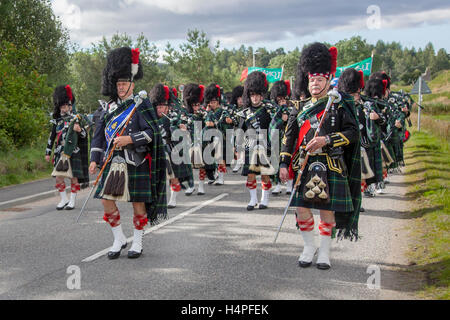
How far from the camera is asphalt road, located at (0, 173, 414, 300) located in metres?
4.68

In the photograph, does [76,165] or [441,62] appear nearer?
[76,165]

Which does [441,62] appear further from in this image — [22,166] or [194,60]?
[22,166]

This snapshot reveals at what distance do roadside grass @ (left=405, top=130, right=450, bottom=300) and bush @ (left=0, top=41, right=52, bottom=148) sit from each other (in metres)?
10.9

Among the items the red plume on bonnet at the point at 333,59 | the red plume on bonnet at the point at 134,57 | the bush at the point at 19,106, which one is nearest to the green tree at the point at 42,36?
the bush at the point at 19,106

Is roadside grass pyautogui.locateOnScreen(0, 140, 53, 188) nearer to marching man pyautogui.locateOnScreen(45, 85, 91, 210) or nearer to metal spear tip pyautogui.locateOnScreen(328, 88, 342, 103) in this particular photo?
marching man pyautogui.locateOnScreen(45, 85, 91, 210)

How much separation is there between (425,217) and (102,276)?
16.5 feet

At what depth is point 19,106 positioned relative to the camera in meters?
15.8

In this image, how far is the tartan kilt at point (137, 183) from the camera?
569 cm

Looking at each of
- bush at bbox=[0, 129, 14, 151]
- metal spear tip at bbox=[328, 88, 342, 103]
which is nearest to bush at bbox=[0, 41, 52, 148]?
bush at bbox=[0, 129, 14, 151]

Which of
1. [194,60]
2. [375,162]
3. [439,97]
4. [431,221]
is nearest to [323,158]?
[431,221]

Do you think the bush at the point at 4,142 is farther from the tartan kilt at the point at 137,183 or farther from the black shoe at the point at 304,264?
the black shoe at the point at 304,264

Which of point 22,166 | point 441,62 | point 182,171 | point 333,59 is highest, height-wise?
point 441,62

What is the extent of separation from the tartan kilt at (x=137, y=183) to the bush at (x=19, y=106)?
32.6 ft

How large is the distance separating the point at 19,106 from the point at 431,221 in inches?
504
